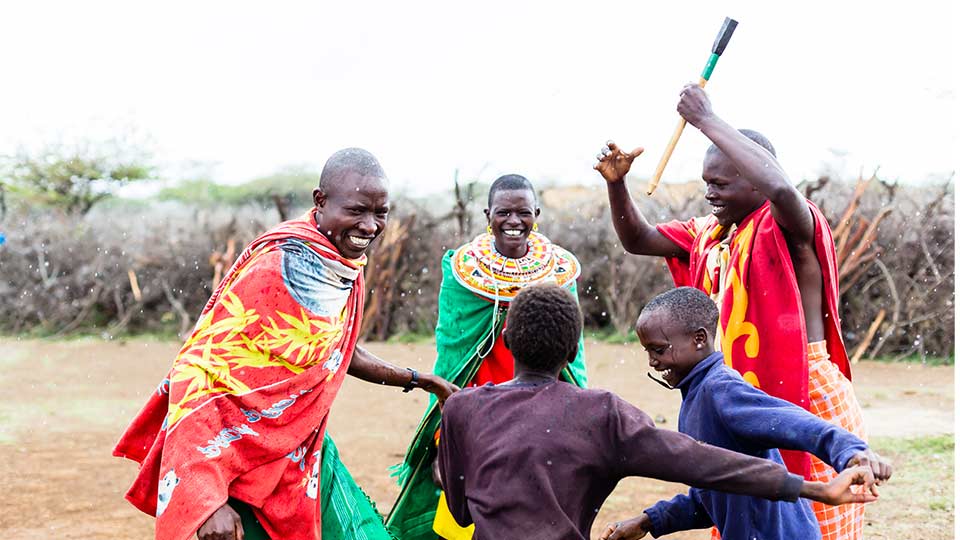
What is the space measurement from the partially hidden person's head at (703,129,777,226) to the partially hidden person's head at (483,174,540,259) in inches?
49.3

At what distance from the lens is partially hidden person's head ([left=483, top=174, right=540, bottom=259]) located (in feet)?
14.8

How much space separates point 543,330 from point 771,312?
1004 mm

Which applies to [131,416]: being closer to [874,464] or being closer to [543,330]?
[543,330]

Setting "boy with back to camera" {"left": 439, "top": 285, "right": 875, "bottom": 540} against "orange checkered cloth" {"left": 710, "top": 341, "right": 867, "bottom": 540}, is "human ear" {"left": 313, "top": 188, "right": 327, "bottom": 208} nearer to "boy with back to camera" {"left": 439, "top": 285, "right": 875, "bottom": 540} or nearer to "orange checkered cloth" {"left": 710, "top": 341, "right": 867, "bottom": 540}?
"boy with back to camera" {"left": 439, "top": 285, "right": 875, "bottom": 540}

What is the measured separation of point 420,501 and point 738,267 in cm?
200

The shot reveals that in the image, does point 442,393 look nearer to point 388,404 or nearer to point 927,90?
point 388,404

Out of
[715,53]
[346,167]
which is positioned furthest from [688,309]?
[346,167]

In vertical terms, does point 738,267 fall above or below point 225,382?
above

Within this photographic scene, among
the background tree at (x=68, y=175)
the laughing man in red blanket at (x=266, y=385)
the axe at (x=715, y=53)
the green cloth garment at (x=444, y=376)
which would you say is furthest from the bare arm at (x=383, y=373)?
the background tree at (x=68, y=175)

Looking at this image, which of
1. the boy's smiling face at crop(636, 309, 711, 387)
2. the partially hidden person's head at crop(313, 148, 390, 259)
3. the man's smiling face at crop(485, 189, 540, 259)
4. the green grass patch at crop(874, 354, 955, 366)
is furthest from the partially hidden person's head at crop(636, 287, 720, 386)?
the green grass patch at crop(874, 354, 955, 366)

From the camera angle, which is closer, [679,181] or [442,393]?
[442,393]

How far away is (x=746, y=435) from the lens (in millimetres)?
2633

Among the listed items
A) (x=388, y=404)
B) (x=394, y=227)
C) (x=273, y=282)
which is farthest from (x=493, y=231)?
(x=394, y=227)

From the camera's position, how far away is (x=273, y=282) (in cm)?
316
